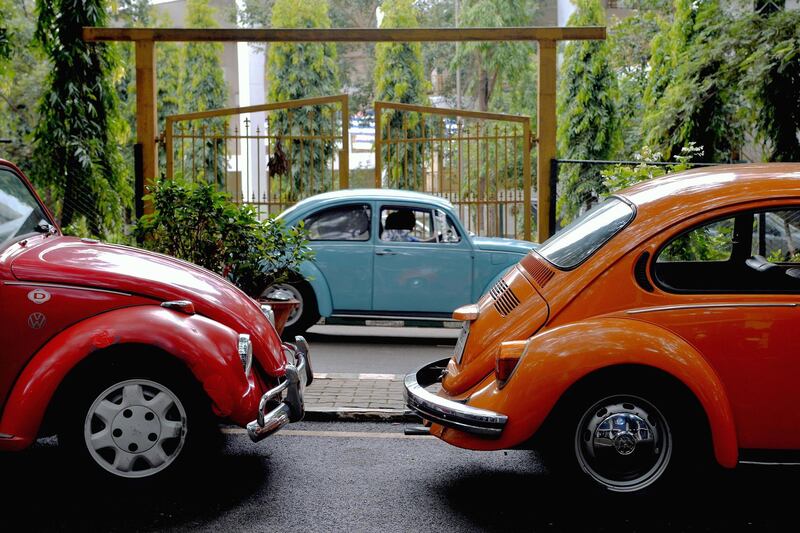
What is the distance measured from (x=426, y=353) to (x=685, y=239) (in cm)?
448

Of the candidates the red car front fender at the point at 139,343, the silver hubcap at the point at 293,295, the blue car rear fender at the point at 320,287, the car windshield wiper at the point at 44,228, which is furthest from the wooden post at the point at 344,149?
the red car front fender at the point at 139,343

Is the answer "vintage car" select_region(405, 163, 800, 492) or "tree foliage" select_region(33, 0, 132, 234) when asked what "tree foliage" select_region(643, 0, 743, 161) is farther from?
"vintage car" select_region(405, 163, 800, 492)

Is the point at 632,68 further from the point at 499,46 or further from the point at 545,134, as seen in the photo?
the point at 545,134

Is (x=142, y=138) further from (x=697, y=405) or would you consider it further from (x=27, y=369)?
(x=697, y=405)

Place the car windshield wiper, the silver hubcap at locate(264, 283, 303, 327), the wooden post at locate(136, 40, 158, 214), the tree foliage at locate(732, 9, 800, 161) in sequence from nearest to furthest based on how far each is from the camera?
1. the car windshield wiper
2. the silver hubcap at locate(264, 283, 303, 327)
3. the tree foliage at locate(732, 9, 800, 161)
4. the wooden post at locate(136, 40, 158, 214)

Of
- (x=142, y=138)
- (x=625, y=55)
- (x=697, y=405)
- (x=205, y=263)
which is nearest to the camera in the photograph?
(x=697, y=405)

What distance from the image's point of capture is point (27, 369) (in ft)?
15.6

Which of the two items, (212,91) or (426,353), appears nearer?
(426,353)

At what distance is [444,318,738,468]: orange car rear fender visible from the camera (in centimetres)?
447

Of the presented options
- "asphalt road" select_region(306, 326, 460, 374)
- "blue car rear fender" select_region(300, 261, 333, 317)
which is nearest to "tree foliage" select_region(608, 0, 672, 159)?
"asphalt road" select_region(306, 326, 460, 374)

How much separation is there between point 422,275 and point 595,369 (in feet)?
19.2

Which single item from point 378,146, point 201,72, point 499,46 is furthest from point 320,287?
point 499,46

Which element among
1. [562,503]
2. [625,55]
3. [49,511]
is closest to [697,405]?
[562,503]

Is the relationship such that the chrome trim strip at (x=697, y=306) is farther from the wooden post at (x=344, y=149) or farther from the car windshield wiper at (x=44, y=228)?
the wooden post at (x=344, y=149)
